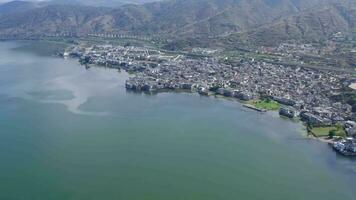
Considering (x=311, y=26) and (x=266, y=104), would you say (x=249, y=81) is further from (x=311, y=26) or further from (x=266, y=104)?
(x=311, y=26)

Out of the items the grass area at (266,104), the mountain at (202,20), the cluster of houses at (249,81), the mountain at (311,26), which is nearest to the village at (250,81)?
the cluster of houses at (249,81)

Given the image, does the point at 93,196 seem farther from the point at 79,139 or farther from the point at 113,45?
the point at 113,45

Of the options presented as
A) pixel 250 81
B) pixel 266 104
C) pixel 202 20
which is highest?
pixel 202 20

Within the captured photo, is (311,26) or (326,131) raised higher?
(311,26)

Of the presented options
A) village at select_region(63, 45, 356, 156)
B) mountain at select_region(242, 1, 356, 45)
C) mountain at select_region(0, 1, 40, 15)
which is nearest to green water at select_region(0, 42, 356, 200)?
village at select_region(63, 45, 356, 156)

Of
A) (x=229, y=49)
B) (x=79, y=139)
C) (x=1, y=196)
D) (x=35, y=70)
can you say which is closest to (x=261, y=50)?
(x=229, y=49)

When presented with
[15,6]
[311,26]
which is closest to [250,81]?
[311,26]
